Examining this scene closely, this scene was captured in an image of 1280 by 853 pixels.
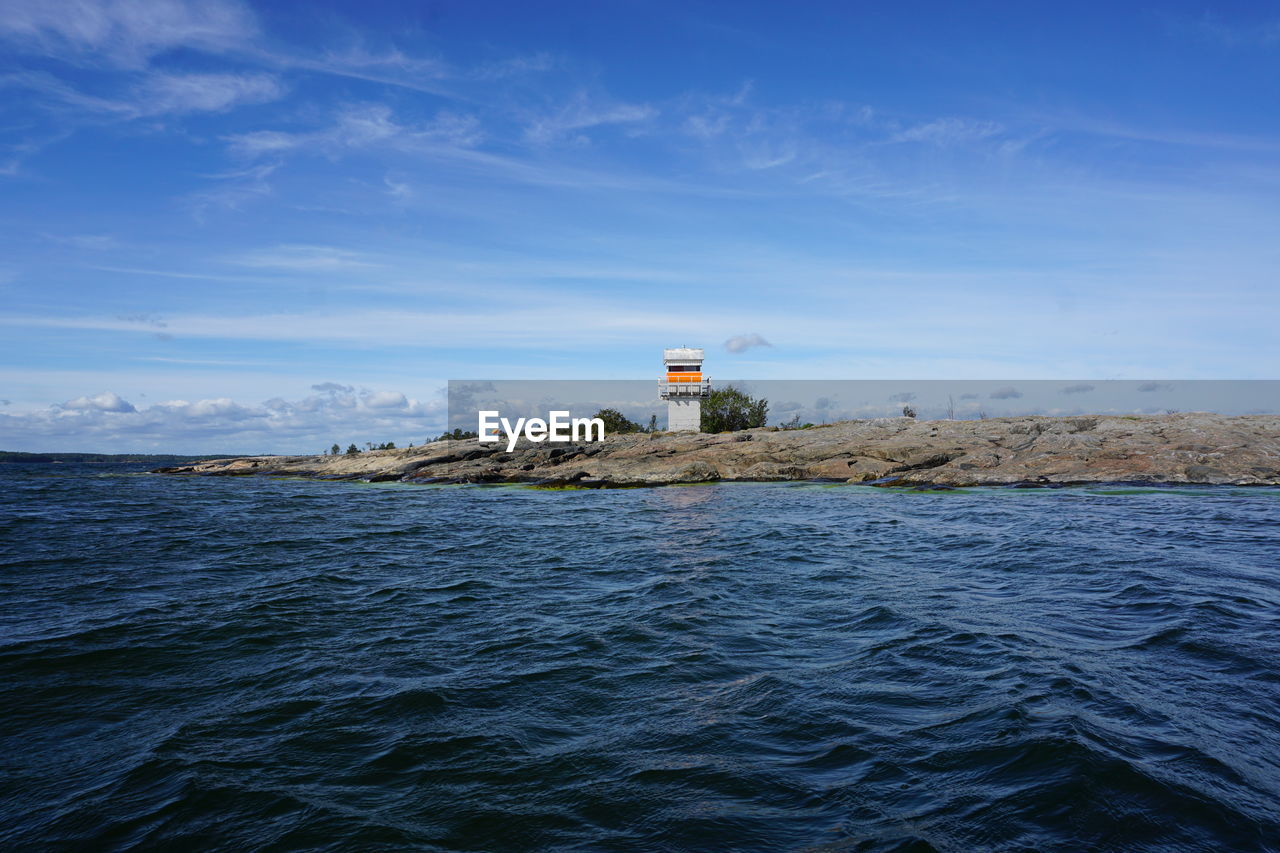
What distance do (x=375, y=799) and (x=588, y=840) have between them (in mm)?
2065

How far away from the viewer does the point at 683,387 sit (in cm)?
7400

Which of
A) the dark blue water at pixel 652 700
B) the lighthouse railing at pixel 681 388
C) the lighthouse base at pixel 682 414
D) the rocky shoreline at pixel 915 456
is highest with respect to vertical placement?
the lighthouse railing at pixel 681 388

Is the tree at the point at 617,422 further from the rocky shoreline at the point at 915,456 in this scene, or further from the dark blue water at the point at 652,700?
the dark blue water at the point at 652,700

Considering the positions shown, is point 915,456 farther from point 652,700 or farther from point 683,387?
point 652,700

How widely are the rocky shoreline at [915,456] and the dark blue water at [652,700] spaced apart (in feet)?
70.4

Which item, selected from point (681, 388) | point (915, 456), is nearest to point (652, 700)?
point (915, 456)

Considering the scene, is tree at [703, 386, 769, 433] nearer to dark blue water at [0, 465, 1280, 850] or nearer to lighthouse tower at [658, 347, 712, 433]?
lighthouse tower at [658, 347, 712, 433]

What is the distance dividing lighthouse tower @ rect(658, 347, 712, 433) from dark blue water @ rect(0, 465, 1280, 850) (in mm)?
55211

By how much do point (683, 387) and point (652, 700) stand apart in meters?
66.2

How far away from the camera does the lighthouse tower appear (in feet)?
243

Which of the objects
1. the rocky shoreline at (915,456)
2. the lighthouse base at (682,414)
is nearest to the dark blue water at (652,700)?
the rocky shoreline at (915,456)

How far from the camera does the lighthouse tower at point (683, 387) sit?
243 ft

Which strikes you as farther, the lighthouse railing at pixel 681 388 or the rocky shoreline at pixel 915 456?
the lighthouse railing at pixel 681 388

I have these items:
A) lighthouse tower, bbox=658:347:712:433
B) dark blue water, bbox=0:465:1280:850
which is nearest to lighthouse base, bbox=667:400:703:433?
lighthouse tower, bbox=658:347:712:433
